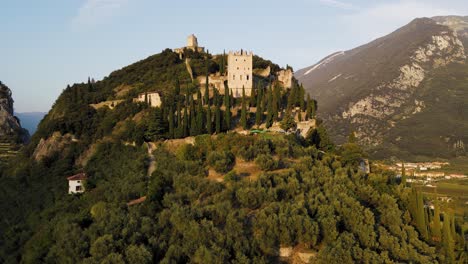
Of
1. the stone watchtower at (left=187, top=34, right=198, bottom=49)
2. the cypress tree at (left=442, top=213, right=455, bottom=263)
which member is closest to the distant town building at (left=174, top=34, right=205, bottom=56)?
the stone watchtower at (left=187, top=34, right=198, bottom=49)

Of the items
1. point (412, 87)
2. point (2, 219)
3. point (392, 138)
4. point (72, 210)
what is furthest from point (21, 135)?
point (412, 87)

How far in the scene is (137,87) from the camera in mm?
64250

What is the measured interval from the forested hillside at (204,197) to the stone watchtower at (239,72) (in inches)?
124

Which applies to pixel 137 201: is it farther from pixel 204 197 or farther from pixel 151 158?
pixel 151 158

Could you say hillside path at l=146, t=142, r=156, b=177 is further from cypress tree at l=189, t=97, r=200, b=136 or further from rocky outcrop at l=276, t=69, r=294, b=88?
rocky outcrop at l=276, t=69, r=294, b=88

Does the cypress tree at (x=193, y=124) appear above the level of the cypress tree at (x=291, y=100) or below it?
below

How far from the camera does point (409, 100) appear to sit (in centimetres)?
14612

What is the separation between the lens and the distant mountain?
11769 cm

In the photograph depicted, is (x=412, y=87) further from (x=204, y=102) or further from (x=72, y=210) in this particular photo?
(x=72, y=210)

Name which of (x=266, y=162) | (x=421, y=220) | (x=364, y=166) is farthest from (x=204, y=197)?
(x=364, y=166)

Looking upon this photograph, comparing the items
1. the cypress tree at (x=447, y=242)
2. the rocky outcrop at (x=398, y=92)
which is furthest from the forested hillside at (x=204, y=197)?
the rocky outcrop at (x=398, y=92)

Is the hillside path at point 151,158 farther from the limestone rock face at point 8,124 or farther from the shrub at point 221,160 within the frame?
the limestone rock face at point 8,124

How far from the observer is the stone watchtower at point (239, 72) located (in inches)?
2200

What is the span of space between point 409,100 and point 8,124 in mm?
125993
